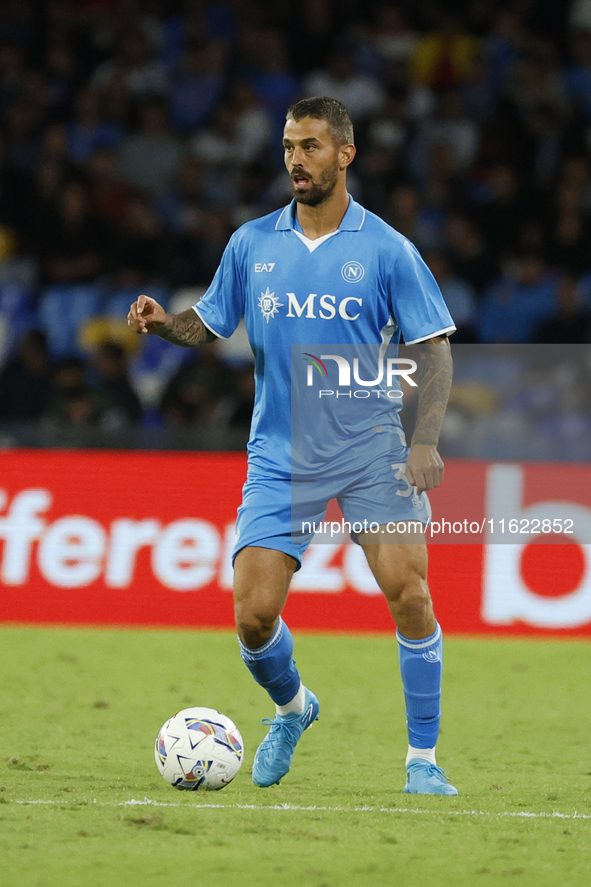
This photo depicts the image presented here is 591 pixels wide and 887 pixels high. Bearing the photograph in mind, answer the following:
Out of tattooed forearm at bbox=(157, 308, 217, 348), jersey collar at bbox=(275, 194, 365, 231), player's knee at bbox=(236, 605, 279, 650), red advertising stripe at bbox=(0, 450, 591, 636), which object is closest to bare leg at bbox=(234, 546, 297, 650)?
player's knee at bbox=(236, 605, 279, 650)

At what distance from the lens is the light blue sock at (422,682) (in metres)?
4.67

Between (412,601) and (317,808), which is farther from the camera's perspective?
(412,601)

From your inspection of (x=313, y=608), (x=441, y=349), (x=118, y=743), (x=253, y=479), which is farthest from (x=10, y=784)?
(x=313, y=608)

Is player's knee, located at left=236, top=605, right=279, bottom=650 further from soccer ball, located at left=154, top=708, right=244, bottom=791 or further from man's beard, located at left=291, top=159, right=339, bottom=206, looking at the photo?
man's beard, located at left=291, top=159, right=339, bottom=206

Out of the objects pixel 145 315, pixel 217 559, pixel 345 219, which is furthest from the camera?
pixel 217 559

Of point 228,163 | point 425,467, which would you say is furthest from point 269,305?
point 228,163

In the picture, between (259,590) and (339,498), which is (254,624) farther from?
(339,498)

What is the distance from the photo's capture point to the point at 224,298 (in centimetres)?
493

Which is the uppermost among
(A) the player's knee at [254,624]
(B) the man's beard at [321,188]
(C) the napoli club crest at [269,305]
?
(B) the man's beard at [321,188]

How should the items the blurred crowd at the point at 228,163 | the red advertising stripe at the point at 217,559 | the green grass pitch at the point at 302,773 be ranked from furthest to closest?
the blurred crowd at the point at 228,163, the red advertising stripe at the point at 217,559, the green grass pitch at the point at 302,773

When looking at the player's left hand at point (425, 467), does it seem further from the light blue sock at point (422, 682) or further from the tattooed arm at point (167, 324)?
the tattooed arm at point (167, 324)

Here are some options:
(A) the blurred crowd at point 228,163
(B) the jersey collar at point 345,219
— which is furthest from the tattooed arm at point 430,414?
(A) the blurred crowd at point 228,163

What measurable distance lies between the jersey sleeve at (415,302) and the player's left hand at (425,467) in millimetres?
408

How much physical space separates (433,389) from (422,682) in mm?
1098
